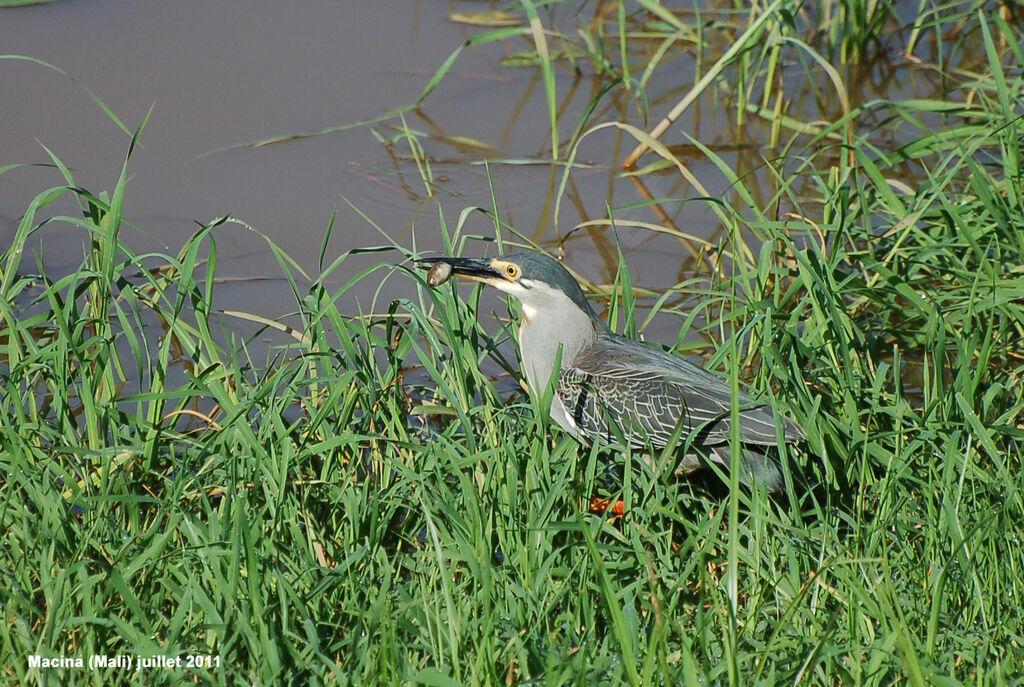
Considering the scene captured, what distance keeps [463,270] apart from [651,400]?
704 mm

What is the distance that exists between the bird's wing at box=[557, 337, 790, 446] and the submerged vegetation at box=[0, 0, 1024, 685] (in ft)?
0.41

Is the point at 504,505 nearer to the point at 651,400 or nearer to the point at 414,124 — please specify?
the point at 651,400

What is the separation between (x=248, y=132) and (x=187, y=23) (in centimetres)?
116

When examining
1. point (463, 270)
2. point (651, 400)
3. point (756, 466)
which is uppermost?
point (463, 270)

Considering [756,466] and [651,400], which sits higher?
[651,400]

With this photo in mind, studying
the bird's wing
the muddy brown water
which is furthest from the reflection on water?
the bird's wing

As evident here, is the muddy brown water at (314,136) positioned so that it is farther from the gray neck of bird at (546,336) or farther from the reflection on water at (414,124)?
the gray neck of bird at (546,336)

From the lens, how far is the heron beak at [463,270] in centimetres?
374

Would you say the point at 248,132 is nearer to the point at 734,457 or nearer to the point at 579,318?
the point at 579,318

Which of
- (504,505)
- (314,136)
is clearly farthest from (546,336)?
(314,136)

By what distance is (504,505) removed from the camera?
3.19 m

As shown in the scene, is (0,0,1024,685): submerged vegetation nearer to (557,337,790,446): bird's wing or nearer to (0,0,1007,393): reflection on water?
(557,337,790,446): bird's wing

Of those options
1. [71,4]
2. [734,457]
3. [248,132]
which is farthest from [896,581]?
[71,4]

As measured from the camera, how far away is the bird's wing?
12.1 feet
